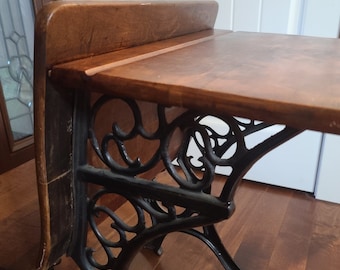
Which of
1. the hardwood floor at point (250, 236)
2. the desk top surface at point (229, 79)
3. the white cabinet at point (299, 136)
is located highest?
the desk top surface at point (229, 79)

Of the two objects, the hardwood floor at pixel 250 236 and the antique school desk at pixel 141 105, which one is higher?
the antique school desk at pixel 141 105

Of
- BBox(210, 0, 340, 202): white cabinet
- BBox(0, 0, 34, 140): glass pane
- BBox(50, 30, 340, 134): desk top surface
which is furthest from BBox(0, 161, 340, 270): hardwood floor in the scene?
BBox(50, 30, 340, 134): desk top surface

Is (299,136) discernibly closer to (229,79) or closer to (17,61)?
(229,79)

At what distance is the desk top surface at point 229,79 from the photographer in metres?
0.46

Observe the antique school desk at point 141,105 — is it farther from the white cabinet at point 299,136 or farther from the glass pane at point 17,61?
Answer: the glass pane at point 17,61

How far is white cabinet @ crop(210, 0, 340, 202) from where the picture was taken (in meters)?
1.41

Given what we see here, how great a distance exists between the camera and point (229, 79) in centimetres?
55

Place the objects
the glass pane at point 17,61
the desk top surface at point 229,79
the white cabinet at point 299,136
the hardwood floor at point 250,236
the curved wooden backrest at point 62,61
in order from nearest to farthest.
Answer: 1. the desk top surface at point 229,79
2. the curved wooden backrest at point 62,61
3. the hardwood floor at point 250,236
4. the white cabinet at point 299,136
5. the glass pane at point 17,61

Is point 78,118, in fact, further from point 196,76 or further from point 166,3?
point 166,3

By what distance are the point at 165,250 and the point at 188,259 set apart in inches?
3.5

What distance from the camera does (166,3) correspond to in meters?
0.87

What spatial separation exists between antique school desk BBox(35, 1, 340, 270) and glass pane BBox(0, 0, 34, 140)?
3.63 feet

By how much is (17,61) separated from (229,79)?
149 centimetres

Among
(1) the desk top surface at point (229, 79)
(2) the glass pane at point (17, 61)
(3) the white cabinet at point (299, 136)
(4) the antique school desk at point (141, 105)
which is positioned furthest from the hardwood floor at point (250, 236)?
(1) the desk top surface at point (229, 79)
